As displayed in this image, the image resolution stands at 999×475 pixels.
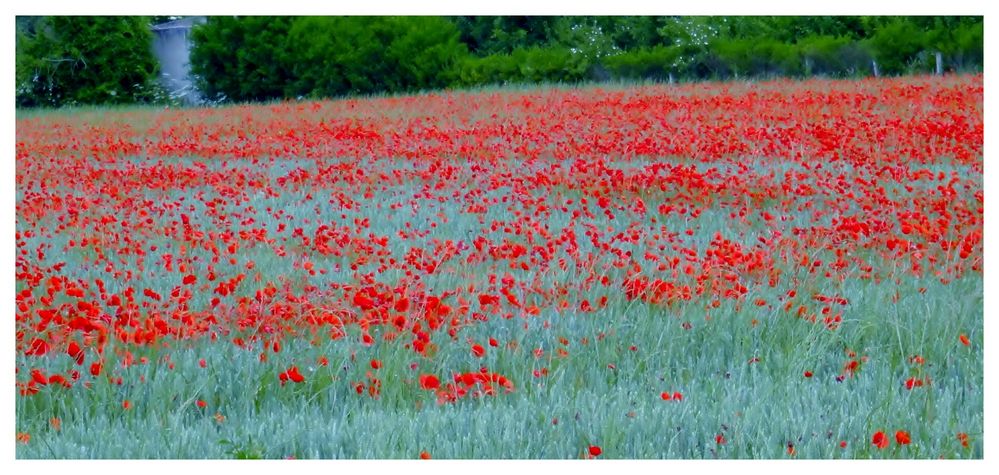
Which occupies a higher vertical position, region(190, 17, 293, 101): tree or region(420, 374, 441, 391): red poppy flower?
region(190, 17, 293, 101): tree

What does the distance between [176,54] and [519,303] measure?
16534 mm

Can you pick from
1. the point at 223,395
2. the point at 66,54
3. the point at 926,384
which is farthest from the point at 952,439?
the point at 66,54

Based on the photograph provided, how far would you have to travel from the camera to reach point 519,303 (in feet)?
15.1

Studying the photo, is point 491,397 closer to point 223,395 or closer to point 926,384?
point 223,395

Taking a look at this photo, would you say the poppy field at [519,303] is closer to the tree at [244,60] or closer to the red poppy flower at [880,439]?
the red poppy flower at [880,439]

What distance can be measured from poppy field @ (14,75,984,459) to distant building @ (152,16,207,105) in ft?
29.9

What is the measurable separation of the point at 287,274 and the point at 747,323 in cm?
237

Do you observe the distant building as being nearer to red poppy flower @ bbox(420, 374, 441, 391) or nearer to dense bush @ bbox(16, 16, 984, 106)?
dense bush @ bbox(16, 16, 984, 106)

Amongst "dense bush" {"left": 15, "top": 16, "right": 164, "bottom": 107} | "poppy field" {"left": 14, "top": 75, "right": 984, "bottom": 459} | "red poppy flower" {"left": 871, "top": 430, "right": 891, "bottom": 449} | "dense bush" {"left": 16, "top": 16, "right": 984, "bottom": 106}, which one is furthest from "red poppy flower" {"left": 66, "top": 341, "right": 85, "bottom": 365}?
"dense bush" {"left": 15, "top": 16, "right": 164, "bottom": 107}

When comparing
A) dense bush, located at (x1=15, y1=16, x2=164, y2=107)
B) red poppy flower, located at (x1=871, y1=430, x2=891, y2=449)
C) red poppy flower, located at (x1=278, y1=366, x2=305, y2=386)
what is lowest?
red poppy flower, located at (x1=871, y1=430, x2=891, y2=449)

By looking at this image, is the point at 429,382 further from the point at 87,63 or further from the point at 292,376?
the point at 87,63

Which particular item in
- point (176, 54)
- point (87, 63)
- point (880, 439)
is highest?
point (176, 54)

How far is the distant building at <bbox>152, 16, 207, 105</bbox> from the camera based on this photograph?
742 inches

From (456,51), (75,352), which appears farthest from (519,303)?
(456,51)
